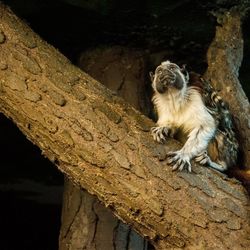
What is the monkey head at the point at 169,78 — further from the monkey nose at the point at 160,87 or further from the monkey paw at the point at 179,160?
the monkey paw at the point at 179,160

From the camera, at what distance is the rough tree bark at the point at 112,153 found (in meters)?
2.58

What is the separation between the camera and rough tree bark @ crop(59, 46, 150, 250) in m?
3.63

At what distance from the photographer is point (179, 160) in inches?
106

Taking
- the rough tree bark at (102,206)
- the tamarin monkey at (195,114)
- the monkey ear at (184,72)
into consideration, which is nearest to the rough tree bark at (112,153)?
the tamarin monkey at (195,114)

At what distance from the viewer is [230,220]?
2572mm

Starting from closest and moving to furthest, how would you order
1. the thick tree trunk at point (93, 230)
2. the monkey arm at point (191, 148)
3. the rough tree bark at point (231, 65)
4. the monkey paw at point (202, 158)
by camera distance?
the monkey arm at point (191, 148), the monkey paw at point (202, 158), the rough tree bark at point (231, 65), the thick tree trunk at point (93, 230)

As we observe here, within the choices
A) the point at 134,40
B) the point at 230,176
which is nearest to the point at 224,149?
the point at 230,176

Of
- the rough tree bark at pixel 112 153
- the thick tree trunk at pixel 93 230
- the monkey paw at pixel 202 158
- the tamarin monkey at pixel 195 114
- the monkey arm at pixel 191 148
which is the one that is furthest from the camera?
the thick tree trunk at pixel 93 230

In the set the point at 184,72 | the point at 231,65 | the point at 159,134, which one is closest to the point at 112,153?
the point at 159,134

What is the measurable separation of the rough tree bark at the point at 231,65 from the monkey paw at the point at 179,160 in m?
0.62

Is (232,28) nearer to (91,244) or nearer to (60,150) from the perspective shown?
(60,150)

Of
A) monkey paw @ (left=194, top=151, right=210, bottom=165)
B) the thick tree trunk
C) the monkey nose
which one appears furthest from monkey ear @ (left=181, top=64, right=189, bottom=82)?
the thick tree trunk

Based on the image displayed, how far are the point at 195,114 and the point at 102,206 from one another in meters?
0.96

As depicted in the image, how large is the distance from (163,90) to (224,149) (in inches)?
16.8
